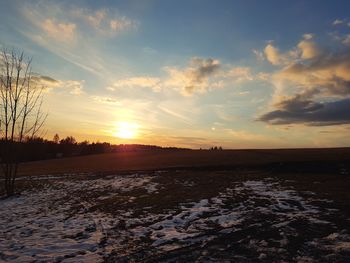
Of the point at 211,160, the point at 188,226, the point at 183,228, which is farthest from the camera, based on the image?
the point at 211,160

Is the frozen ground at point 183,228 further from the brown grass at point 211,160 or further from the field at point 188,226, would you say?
the brown grass at point 211,160

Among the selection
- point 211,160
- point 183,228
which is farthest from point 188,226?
point 211,160

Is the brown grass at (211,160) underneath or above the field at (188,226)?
above

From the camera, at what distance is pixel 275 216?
12750 mm

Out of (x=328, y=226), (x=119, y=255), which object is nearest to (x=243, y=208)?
(x=328, y=226)

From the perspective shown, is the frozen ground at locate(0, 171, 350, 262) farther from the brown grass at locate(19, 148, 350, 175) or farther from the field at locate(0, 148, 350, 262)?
the brown grass at locate(19, 148, 350, 175)

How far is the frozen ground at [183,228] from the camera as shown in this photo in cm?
904

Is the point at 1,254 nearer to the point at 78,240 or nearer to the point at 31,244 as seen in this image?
the point at 31,244

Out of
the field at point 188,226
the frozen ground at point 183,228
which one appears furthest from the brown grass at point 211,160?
the frozen ground at point 183,228

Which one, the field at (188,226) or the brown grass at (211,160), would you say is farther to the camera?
the brown grass at (211,160)

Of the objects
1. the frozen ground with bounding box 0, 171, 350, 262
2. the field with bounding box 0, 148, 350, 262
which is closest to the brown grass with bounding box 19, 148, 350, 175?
the field with bounding box 0, 148, 350, 262

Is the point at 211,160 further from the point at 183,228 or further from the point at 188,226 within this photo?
the point at 183,228

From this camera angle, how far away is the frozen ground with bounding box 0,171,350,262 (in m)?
9.04

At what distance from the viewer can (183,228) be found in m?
11.9
